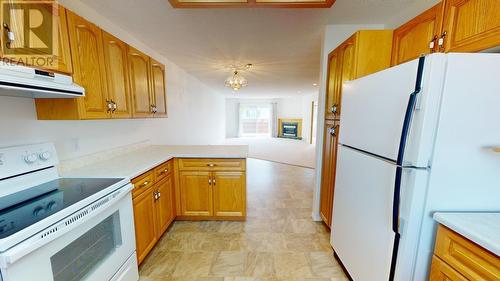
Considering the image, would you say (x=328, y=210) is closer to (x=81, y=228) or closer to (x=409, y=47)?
(x=409, y=47)

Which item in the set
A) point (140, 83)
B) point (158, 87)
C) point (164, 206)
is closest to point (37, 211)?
point (164, 206)

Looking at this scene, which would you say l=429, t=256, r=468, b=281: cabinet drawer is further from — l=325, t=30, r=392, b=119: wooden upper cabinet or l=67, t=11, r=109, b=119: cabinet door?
l=67, t=11, r=109, b=119: cabinet door

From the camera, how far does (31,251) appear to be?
2.70 feet

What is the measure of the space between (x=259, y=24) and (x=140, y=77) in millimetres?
1409

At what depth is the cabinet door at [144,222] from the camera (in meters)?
1.68

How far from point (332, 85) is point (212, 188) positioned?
6.11ft

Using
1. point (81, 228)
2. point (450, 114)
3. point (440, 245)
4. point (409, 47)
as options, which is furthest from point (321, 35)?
point (81, 228)

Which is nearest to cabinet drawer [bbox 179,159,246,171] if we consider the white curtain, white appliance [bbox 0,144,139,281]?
white appliance [bbox 0,144,139,281]

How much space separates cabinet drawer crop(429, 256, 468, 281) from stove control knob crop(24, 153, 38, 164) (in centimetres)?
245

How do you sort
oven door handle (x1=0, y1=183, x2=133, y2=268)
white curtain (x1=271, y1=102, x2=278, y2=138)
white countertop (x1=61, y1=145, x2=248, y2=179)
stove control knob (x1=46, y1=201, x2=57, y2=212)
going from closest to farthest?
oven door handle (x1=0, y1=183, x2=133, y2=268) → stove control knob (x1=46, y1=201, x2=57, y2=212) → white countertop (x1=61, y1=145, x2=248, y2=179) → white curtain (x1=271, y1=102, x2=278, y2=138)

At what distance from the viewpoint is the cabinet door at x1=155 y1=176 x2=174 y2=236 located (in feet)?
6.73

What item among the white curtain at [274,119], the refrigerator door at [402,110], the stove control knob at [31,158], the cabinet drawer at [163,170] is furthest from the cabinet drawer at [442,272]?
the white curtain at [274,119]

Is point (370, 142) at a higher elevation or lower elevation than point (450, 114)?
lower

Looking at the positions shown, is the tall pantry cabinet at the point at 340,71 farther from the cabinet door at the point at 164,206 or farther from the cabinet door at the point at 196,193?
the cabinet door at the point at 164,206
